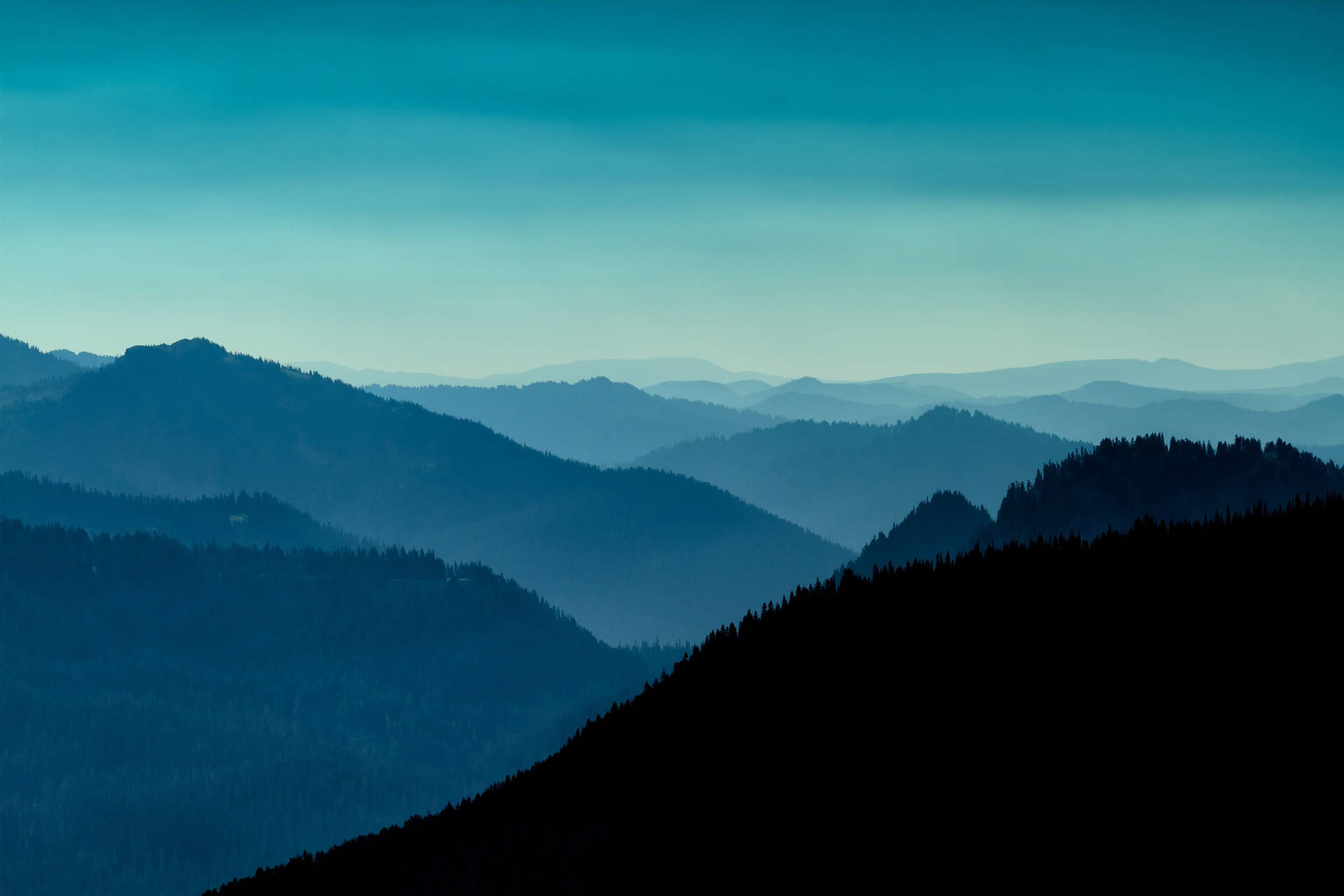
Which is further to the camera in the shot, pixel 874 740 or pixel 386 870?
pixel 386 870

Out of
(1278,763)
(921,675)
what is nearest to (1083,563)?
(921,675)

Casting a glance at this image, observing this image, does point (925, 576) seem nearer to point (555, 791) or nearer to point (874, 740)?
point (874, 740)

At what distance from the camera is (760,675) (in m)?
146

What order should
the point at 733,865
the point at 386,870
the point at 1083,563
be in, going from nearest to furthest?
the point at 733,865 → the point at 1083,563 → the point at 386,870

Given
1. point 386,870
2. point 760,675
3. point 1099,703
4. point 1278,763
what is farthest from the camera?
point 760,675

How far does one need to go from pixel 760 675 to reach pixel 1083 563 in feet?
156

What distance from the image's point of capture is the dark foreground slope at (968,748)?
211 ft

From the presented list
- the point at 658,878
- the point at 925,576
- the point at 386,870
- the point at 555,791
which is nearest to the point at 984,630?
the point at 925,576

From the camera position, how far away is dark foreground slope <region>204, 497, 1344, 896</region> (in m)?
64.4

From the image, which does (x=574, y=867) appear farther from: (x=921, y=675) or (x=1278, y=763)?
(x=1278, y=763)

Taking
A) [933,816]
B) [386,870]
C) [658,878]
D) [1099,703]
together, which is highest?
[1099,703]

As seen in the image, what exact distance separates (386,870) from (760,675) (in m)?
45.5

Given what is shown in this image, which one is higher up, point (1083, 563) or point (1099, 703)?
point (1083, 563)

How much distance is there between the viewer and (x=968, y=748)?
306 feet
